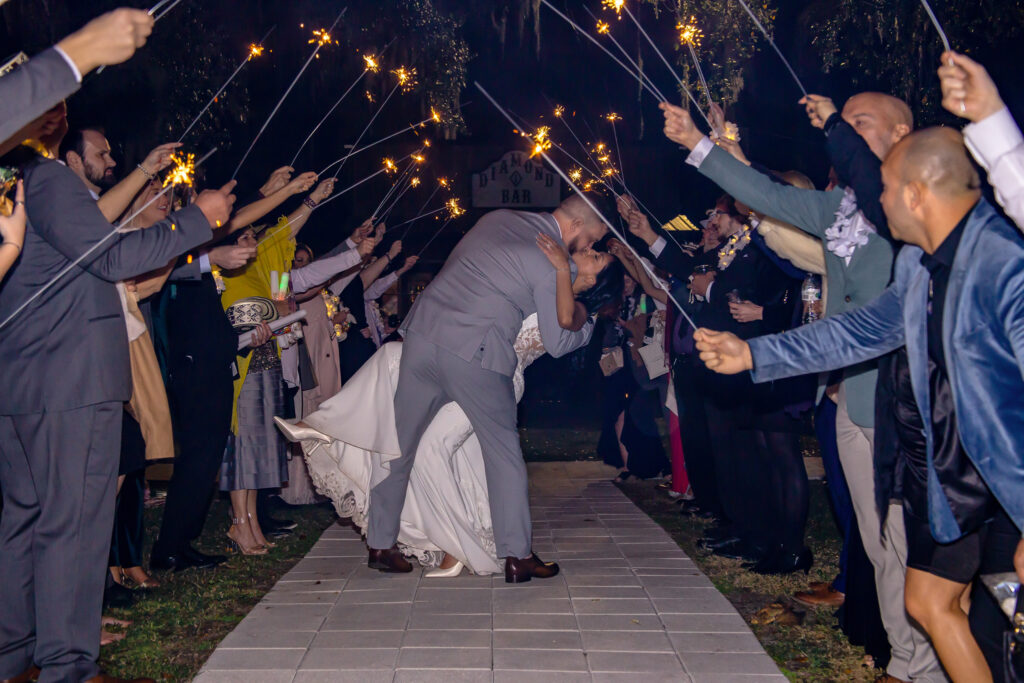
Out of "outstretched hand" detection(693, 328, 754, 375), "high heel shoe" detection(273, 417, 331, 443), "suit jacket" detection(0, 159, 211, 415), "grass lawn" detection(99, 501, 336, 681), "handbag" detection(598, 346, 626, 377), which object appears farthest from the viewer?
"handbag" detection(598, 346, 626, 377)

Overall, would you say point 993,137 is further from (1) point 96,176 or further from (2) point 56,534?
(1) point 96,176

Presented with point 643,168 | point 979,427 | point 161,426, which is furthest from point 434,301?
point 643,168

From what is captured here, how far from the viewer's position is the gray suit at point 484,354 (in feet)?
17.0

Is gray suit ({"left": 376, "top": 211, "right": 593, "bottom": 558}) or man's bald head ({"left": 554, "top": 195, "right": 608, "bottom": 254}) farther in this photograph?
man's bald head ({"left": 554, "top": 195, "right": 608, "bottom": 254})

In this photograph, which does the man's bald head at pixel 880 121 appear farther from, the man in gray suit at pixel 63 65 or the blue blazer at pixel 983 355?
the man in gray suit at pixel 63 65

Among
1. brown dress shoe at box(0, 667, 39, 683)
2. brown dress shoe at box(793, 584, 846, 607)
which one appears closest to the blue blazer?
brown dress shoe at box(793, 584, 846, 607)

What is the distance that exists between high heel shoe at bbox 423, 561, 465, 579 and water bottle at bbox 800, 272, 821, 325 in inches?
95.7

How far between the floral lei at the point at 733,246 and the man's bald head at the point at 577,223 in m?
0.97

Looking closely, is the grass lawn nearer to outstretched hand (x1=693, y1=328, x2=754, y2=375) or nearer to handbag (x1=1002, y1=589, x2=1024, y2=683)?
outstretched hand (x1=693, y1=328, x2=754, y2=375)

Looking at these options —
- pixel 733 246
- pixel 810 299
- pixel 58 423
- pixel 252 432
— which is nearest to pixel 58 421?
pixel 58 423

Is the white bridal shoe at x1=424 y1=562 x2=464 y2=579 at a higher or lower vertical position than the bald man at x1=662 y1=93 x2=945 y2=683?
lower

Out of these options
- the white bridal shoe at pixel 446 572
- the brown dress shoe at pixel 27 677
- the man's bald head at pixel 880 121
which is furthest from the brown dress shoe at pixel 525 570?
the man's bald head at pixel 880 121

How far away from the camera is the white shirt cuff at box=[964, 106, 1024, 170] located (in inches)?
94.8

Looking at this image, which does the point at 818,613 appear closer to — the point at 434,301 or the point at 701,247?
the point at 434,301
